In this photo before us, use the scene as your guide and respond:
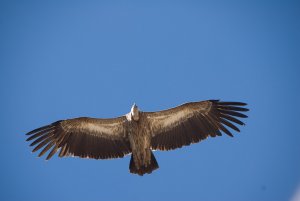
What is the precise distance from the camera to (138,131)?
32.2 feet

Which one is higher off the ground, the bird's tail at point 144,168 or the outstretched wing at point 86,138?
the outstretched wing at point 86,138

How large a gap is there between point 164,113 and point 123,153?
171cm

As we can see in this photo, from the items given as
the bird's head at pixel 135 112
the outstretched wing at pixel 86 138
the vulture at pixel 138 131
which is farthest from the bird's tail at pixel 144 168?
the bird's head at pixel 135 112

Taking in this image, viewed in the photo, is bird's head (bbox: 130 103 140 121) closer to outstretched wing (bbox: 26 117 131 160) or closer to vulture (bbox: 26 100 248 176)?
vulture (bbox: 26 100 248 176)

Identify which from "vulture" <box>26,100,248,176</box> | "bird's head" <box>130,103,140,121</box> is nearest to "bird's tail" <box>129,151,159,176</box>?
"vulture" <box>26,100,248,176</box>

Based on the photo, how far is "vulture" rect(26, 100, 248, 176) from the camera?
9.78m

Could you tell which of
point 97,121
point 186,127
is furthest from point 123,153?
point 186,127

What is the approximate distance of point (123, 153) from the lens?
995 cm

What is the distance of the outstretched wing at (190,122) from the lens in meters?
9.88

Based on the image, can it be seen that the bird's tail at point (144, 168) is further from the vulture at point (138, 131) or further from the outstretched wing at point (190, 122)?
the outstretched wing at point (190, 122)

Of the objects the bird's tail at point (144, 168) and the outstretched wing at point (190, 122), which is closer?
the bird's tail at point (144, 168)

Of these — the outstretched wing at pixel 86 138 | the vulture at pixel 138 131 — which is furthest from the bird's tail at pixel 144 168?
the outstretched wing at pixel 86 138

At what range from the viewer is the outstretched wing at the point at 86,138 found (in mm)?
9898

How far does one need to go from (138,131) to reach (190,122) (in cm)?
167
